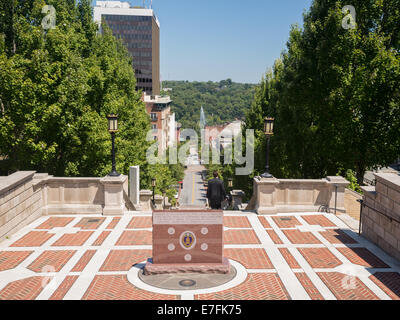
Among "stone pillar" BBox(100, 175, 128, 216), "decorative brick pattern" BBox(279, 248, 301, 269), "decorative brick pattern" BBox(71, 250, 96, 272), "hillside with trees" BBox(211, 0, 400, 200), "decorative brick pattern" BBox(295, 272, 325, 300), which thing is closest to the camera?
"decorative brick pattern" BBox(295, 272, 325, 300)

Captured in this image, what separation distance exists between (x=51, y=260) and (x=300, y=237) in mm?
7304

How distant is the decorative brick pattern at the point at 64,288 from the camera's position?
25.1ft

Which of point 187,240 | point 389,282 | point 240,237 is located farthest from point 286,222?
point 187,240

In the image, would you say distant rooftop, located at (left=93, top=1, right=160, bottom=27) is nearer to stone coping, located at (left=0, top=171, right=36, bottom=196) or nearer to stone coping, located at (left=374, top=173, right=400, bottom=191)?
stone coping, located at (left=0, top=171, right=36, bottom=196)

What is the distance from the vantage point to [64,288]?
8.02 meters

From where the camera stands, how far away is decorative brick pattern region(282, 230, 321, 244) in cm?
1116

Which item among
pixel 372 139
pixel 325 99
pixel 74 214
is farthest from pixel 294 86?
pixel 74 214

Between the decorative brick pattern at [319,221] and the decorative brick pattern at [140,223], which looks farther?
the decorative brick pattern at [319,221]

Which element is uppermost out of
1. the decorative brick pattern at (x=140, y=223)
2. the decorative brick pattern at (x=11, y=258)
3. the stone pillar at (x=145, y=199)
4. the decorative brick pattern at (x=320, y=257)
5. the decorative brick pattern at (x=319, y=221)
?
the decorative brick pattern at (x=319, y=221)

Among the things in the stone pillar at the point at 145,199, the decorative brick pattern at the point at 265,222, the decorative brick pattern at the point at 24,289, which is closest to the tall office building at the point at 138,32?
the stone pillar at the point at 145,199

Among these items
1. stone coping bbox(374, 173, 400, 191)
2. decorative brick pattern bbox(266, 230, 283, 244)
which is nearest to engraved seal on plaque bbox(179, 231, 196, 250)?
decorative brick pattern bbox(266, 230, 283, 244)

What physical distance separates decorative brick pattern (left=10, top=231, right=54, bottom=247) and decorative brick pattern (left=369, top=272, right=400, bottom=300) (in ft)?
29.9

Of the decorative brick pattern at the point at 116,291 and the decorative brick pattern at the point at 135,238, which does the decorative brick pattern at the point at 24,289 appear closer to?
the decorative brick pattern at the point at 116,291

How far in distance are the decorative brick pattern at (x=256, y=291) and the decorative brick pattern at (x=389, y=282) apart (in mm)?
2213
